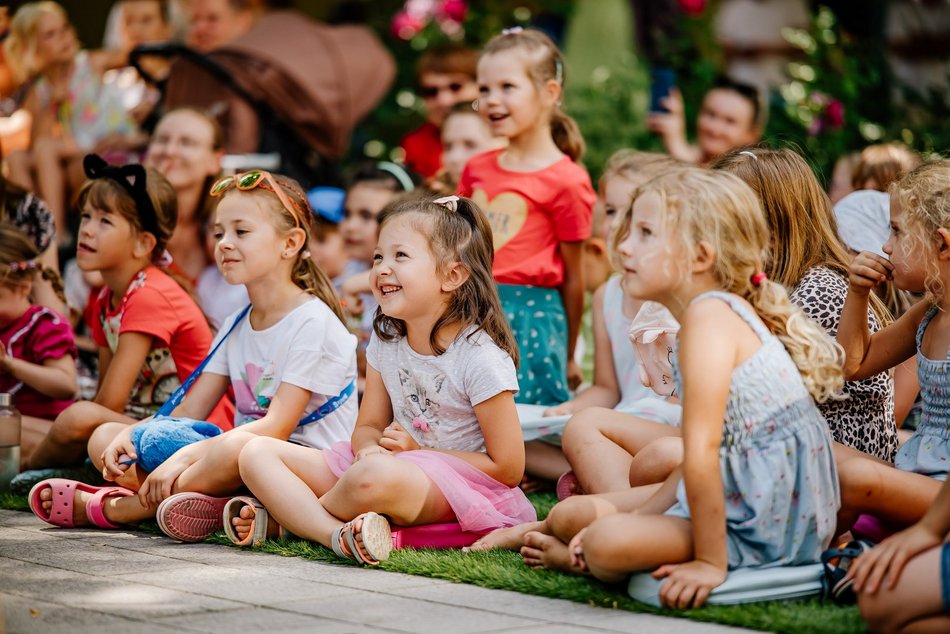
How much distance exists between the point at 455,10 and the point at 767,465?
6701mm

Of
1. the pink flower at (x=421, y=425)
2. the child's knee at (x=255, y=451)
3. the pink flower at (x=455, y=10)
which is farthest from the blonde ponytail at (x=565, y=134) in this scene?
the pink flower at (x=455, y=10)

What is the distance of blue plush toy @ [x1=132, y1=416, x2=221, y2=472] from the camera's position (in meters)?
4.01

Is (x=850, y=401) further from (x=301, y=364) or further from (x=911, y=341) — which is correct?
(x=301, y=364)

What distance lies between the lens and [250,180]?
4.30m

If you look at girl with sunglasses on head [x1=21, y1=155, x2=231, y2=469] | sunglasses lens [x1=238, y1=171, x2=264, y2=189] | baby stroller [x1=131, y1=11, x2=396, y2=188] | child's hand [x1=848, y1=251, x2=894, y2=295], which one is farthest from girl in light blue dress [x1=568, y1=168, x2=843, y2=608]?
baby stroller [x1=131, y1=11, x2=396, y2=188]

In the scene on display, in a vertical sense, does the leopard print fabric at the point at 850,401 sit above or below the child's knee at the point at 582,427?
above

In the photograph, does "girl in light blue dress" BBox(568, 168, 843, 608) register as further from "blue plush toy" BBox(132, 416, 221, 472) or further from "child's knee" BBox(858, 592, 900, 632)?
"blue plush toy" BBox(132, 416, 221, 472)

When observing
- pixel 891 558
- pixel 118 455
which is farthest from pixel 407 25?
pixel 891 558

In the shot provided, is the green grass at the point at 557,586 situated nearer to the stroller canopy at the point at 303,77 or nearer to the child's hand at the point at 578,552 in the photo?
the child's hand at the point at 578,552

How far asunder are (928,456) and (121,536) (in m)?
2.29

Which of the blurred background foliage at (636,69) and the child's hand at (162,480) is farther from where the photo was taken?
the blurred background foliage at (636,69)

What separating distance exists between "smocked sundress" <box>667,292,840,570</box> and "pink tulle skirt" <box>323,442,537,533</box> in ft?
2.56

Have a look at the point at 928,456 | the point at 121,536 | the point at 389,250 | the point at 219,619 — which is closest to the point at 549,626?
the point at 219,619

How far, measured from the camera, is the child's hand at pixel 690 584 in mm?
2855
